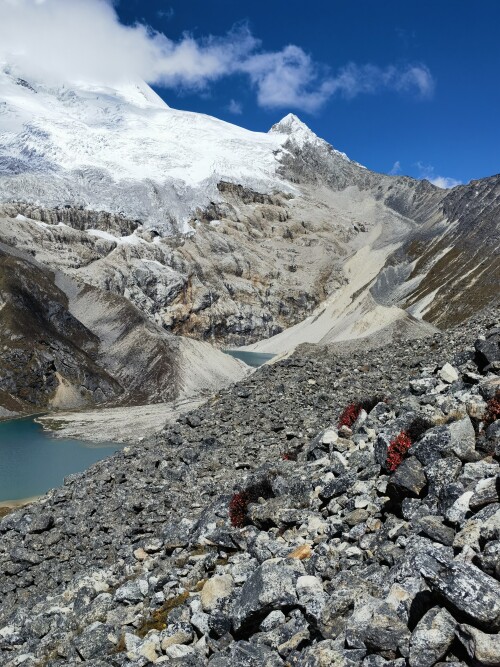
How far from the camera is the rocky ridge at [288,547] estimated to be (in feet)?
19.1

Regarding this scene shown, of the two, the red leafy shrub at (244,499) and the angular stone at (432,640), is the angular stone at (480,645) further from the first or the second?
the red leafy shrub at (244,499)

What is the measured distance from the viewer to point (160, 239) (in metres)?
182

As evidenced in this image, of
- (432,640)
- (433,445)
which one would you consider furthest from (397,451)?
(432,640)

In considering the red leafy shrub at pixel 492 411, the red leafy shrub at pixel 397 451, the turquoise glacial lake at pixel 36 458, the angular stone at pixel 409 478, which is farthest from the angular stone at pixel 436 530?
Answer: the turquoise glacial lake at pixel 36 458

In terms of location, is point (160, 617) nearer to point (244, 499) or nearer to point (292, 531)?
point (292, 531)

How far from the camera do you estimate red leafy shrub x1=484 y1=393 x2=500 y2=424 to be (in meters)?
8.96

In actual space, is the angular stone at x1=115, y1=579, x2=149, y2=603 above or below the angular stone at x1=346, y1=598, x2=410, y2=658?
below

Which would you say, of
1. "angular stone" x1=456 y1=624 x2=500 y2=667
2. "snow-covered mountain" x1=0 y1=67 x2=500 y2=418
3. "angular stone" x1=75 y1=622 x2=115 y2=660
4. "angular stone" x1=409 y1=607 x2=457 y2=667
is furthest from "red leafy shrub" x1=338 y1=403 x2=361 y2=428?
"snow-covered mountain" x1=0 y1=67 x2=500 y2=418

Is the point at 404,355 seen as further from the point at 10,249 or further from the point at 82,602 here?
the point at 10,249

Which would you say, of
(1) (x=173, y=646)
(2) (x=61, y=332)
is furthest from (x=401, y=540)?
(2) (x=61, y=332)

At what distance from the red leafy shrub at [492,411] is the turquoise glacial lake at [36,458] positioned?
41012 mm

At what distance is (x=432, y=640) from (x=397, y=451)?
14.7ft

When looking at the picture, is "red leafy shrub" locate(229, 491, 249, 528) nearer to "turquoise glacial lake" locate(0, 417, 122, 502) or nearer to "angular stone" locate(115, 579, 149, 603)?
"angular stone" locate(115, 579, 149, 603)

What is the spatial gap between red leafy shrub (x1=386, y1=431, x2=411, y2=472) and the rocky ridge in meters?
0.03
